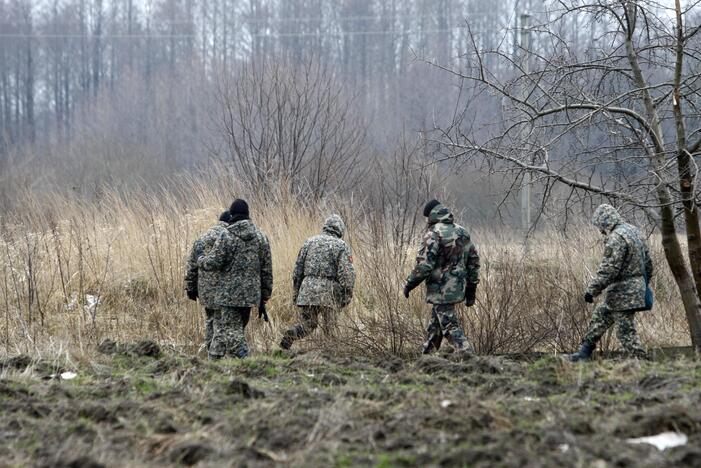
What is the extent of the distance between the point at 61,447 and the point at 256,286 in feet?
13.9

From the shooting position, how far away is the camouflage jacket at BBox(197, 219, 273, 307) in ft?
28.4

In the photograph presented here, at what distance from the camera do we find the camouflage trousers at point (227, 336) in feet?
28.7

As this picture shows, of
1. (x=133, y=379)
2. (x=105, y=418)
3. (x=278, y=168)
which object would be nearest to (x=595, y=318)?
(x=133, y=379)

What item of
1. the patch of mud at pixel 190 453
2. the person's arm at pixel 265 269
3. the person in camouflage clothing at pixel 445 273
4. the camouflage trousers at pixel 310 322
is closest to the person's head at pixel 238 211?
the person's arm at pixel 265 269

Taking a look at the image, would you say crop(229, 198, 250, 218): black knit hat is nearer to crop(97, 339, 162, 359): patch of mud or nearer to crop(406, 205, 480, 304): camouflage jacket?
crop(97, 339, 162, 359): patch of mud

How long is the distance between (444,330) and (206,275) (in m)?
2.33

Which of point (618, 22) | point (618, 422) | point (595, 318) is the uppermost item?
point (618, 22)

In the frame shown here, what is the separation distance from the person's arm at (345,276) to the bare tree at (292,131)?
6.26 m

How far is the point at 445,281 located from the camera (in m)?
8.61

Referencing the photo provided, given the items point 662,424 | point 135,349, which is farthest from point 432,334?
point 662,424

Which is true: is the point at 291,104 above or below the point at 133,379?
above

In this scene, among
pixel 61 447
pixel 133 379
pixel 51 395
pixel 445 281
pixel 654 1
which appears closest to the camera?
pixel 61 447

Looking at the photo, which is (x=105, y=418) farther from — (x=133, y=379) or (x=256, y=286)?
(x=256, y=286)

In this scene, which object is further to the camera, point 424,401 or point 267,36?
point 267,36
